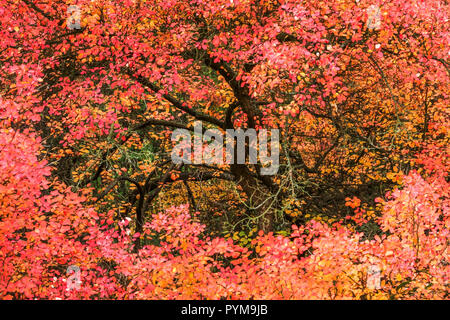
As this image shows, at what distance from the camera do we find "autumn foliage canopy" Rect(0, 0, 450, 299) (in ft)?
29.2

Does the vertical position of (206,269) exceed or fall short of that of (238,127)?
it falls short

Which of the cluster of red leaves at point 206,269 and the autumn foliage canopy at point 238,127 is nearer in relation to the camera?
the cluster of red leaves at point 206,269

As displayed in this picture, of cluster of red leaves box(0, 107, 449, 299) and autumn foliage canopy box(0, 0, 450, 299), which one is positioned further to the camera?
autumn foliage canopy box(0, 0, 450, 299)

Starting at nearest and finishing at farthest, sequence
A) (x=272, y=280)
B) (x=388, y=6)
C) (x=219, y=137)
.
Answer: (x=272, y=280) → (x=388, y=6) → (x=219, y=137)

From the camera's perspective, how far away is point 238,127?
47.4 ft

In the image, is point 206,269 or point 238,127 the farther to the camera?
point 238,127

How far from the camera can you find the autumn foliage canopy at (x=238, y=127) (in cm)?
891

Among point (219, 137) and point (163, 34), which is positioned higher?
point (163, 34)

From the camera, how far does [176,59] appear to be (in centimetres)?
1284
